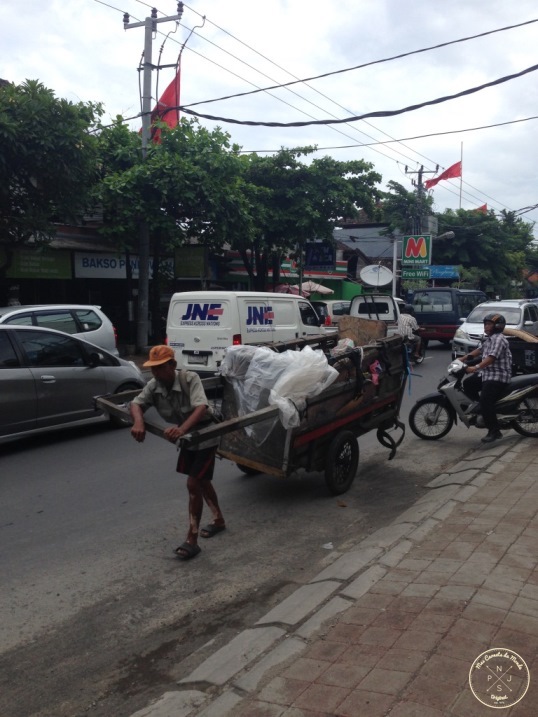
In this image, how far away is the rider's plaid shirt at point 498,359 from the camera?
322 inches

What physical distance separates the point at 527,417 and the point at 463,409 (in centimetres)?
79

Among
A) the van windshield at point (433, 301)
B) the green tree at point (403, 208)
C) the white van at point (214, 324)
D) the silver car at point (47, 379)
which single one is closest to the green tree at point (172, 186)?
the white van at point (214, 324)

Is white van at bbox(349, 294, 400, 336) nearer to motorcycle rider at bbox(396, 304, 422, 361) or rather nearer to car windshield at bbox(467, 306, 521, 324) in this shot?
motorcycle rider at bbox(396, 304, 422, 361)

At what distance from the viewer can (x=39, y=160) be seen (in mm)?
13844

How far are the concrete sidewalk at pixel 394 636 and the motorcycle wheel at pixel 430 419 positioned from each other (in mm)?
3775

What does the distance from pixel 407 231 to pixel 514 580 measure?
3438 cm

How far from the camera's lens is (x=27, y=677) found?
11.8 ft

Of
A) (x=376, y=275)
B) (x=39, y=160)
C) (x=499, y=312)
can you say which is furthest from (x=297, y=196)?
(x=39, y=160)

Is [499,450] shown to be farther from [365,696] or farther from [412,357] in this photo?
[412,357]

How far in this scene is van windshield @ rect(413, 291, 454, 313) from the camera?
2317cm

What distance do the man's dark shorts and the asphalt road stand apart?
2.15ft

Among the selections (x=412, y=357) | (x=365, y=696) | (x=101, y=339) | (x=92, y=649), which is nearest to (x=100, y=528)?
(x=92, y=649)

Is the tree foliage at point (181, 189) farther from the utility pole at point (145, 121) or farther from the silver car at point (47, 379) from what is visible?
the silver car at point (47, 379)

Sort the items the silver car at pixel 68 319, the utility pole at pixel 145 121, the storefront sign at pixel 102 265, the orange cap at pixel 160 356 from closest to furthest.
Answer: the orange cap at pixel 160 356 → the silver car at pixel 68 319 → the utility pole at pixel 145 121 → the storefront sign at pixel 102 265
